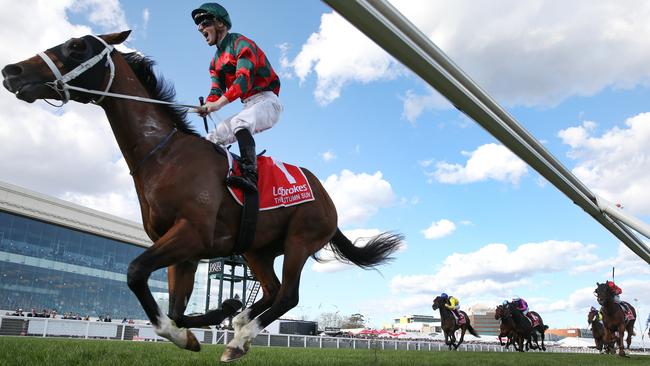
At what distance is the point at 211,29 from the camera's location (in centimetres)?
512

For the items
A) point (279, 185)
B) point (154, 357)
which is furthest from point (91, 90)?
→ point (154, 357)

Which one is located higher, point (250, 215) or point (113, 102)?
point (113, 102)

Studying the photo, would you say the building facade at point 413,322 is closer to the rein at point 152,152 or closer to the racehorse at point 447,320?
the racehorse at point 447,320

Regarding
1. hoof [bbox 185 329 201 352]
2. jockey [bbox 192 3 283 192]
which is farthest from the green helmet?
hoof [bbox 185 329 201 352]

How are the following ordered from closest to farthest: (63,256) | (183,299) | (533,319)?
1. (183,299)
2. (533,319)
3. (63,256)

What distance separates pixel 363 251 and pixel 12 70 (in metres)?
4.21

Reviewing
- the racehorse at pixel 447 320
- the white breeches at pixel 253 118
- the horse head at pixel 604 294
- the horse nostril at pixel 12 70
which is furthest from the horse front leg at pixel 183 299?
the racehorse at pixel 447 320

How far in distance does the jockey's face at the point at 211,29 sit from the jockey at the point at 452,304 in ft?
72.2

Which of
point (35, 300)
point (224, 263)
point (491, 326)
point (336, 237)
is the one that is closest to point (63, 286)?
point (35, 300)

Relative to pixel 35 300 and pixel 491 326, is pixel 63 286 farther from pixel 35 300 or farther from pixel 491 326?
pixel 491 326

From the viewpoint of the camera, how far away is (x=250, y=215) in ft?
15.6

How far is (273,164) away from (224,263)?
35028 mm

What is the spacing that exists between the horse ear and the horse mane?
216 millimetres

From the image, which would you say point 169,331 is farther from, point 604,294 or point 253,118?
point 604,294
